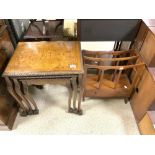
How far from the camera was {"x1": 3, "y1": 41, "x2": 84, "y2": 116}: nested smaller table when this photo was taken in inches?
42.3

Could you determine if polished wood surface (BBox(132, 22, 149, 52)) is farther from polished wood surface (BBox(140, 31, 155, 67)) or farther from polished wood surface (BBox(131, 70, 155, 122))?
polished wood surface (BBox(131, 70, 155, 122))

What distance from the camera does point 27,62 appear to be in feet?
3.73

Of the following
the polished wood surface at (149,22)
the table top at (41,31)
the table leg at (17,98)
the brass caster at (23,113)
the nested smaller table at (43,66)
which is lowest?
the brass caster at (23,113)

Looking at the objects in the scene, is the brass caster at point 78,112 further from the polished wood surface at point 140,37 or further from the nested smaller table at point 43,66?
the polished wood surface at point 140,37

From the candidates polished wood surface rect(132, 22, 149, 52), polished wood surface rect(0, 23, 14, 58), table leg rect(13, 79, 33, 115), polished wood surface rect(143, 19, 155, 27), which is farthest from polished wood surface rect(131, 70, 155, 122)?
polished wood surface rect(0, 23, 14, 58)

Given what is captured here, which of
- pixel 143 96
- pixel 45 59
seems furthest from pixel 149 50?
pixel 45 59

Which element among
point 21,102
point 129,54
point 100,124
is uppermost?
point 129,54

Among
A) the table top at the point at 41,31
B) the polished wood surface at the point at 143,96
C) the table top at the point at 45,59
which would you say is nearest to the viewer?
the table top at the point at 45,59

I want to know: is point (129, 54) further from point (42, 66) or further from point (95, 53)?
point (42, 66)

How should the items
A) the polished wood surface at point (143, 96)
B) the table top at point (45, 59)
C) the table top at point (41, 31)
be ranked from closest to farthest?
the table top at point (45, 59), the polished wood surface at point (143, 96), the table top at point (41, 31)

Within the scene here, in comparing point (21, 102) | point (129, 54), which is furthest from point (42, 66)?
point (129, 54)

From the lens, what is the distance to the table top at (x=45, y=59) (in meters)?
1.07

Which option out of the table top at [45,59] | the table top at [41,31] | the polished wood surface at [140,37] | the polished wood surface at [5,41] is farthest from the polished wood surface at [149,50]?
the polished wood surface at [5,41]
